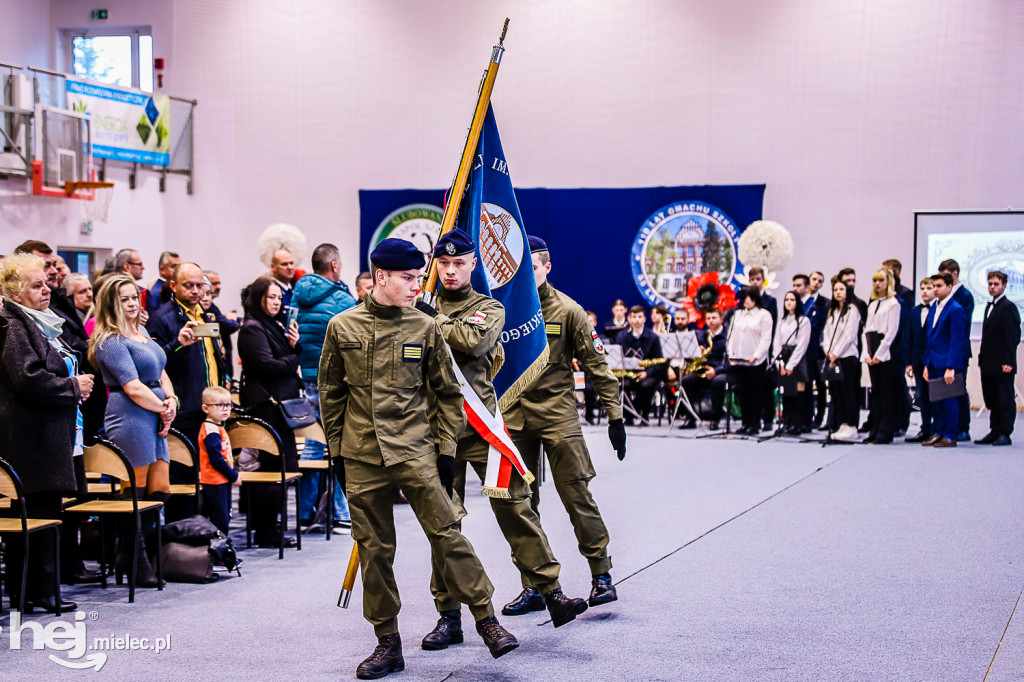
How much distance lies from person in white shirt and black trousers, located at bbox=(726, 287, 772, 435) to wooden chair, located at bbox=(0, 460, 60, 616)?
7.75 meters

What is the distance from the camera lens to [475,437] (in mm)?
4449

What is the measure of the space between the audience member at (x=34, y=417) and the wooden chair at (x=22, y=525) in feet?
0.13

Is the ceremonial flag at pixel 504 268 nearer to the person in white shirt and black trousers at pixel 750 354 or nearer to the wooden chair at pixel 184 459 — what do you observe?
the wooden chair at pixel 184 459

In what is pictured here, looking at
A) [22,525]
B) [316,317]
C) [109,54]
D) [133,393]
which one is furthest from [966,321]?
[109,54]

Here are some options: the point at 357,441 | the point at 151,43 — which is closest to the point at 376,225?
the point at 151,43

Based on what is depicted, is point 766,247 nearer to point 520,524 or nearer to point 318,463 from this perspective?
point 318,463

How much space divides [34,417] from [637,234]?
10353 mm

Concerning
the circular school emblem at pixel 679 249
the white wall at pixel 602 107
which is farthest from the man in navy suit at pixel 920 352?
the circular school emblem at pixel 679 249

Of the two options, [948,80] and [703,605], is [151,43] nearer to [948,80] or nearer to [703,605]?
[948,80]

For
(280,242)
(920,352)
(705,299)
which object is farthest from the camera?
(705,299)

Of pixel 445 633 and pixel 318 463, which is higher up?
pixel 318 463

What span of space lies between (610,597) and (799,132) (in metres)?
10.6

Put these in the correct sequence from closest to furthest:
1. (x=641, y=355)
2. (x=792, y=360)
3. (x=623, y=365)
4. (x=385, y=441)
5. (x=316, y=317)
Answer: (x=385, y=441), (x=316, y=317), (x=792, y=360), (x=623, y=365), (x=641, y=355)

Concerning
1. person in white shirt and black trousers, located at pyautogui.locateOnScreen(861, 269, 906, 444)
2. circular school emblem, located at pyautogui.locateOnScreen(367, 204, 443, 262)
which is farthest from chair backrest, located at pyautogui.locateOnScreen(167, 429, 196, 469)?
circular school emblem, located at pyautogui.locateOnScreen(367, 204, 443, 262)
